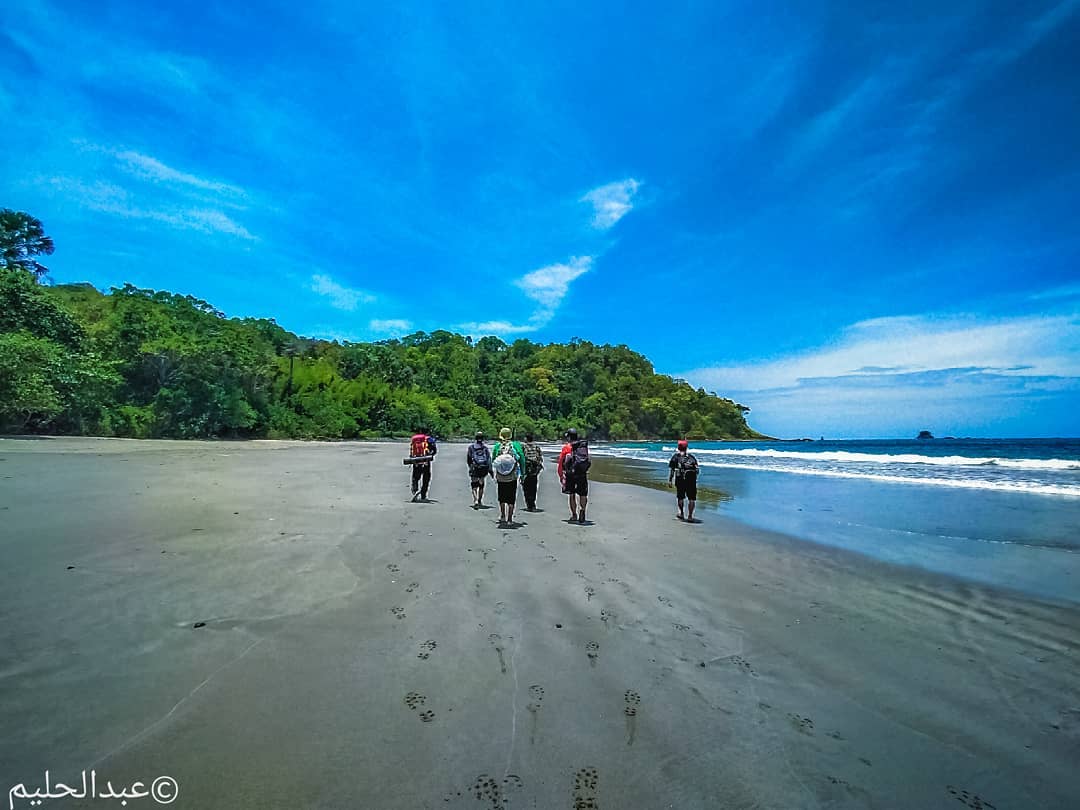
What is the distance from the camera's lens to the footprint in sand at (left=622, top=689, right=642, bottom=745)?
3234mm

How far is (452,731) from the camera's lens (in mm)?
3152

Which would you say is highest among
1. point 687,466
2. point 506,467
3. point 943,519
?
point 687,466

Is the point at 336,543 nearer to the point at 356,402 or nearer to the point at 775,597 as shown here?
the point at 775,597

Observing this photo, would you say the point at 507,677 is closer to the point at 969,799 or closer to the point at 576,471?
the point at 969,799

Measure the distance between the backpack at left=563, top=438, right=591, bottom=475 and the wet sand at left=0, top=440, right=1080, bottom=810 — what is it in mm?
3638

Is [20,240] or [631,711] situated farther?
[20,240]

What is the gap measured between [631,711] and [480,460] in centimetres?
937

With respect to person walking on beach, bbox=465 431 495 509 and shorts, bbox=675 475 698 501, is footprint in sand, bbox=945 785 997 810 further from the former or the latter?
person walking on beach, bbox=465 431 495 509

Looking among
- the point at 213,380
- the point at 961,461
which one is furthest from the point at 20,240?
the point at 961,461

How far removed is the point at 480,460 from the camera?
12617 mm

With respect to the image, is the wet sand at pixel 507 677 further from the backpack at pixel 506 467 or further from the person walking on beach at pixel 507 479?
the backpack at pixel 506 467

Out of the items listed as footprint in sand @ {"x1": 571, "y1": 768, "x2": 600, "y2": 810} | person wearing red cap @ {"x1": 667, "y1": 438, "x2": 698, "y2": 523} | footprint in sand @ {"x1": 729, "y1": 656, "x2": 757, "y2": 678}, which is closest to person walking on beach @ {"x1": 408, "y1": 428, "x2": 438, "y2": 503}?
person wearing red cap @ {"x1": 667, "y1": 438, "x2": 698, "y2": 523}

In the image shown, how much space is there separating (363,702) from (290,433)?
172ft

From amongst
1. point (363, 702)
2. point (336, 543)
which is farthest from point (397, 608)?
point (336, 543)
